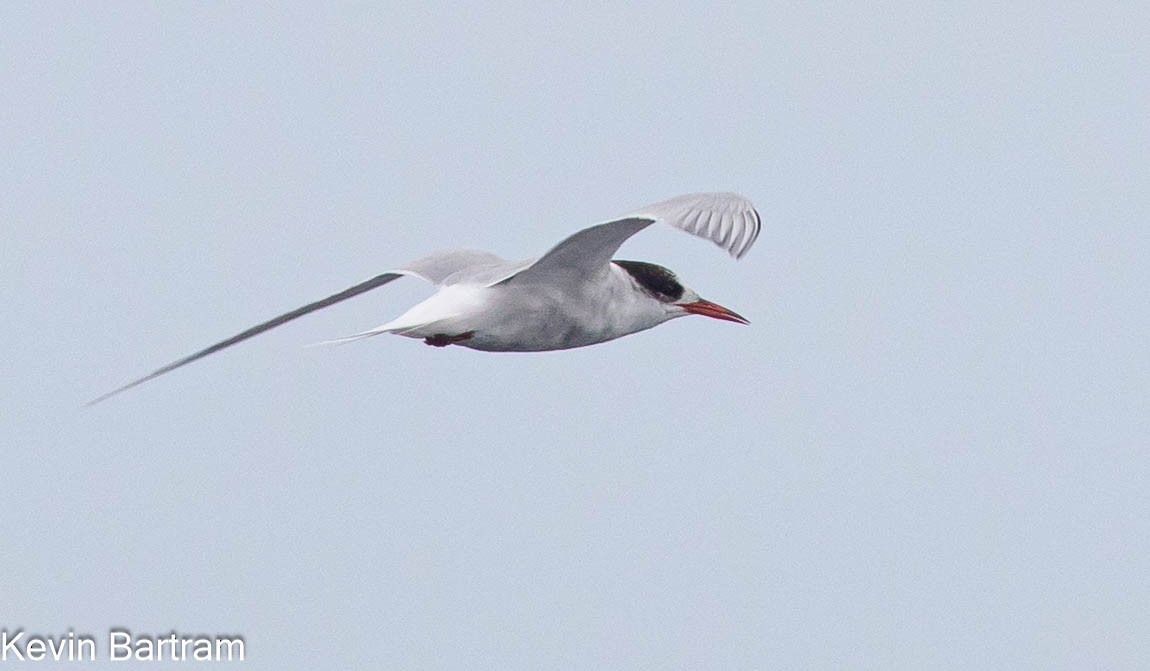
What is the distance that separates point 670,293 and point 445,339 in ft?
5.70

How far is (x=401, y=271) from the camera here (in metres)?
10.3

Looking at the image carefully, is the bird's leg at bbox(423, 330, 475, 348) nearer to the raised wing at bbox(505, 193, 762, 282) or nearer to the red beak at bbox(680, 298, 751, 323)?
Result: the raised wing at bbox(505, 193, 762, 282)

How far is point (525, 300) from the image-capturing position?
9.60 m

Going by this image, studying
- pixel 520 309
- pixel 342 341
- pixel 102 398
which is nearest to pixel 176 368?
pixel 102 398

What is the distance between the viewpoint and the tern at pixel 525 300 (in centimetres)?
933

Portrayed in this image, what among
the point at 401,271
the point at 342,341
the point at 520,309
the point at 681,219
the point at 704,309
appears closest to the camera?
the point at 681,219

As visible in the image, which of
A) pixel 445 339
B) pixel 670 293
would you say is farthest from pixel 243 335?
pixel 670 293

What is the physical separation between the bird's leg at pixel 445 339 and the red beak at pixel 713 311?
1.88m

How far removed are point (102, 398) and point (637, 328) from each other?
10.1 feet

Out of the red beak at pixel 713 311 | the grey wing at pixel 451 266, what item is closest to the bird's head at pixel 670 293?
the red beak at pixel 713 311

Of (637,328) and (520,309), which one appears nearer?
(520,309)

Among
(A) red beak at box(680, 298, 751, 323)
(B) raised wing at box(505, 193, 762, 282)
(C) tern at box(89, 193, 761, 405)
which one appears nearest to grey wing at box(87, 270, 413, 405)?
(C) tern at box(89, 193, 761, 405)

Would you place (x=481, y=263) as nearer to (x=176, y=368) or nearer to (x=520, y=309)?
(x=520, y=309)

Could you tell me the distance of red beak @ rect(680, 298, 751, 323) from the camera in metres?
11.0
